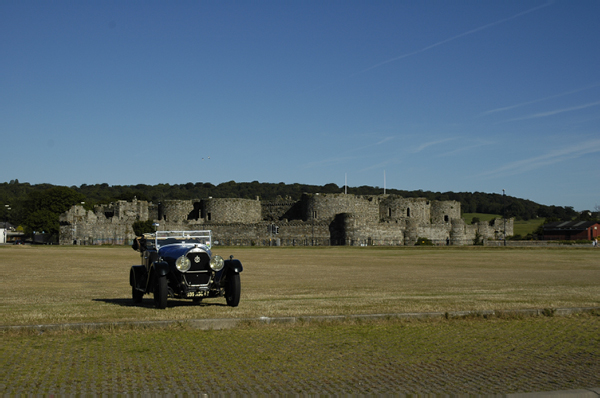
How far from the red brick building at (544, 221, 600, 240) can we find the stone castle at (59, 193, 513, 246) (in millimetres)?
16955

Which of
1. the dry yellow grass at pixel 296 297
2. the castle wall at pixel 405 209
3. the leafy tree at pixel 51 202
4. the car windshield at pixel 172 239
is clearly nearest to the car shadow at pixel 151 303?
the dry yellow grass at pixel 296 297

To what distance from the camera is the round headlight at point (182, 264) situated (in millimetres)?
13672

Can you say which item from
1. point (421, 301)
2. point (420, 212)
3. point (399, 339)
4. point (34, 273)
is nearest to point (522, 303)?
point (421, 301)

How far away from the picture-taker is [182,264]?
1370cm

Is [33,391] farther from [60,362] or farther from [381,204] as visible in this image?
[381,204]

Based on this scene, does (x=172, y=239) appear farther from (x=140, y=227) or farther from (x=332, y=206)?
(x=332, y=206)

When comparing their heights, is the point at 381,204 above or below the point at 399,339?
above

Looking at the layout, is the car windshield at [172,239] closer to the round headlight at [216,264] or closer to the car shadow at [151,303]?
the car shadow at [151,303]

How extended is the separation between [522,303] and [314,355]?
7.39 m

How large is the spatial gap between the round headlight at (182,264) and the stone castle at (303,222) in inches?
2564

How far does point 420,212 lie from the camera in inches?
3479

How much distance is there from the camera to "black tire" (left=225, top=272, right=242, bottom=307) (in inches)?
545

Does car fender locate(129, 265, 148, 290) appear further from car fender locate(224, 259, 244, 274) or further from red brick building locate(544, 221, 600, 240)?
red brick building locate(544, 221, 600, 240)

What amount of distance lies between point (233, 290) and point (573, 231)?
101 metres
